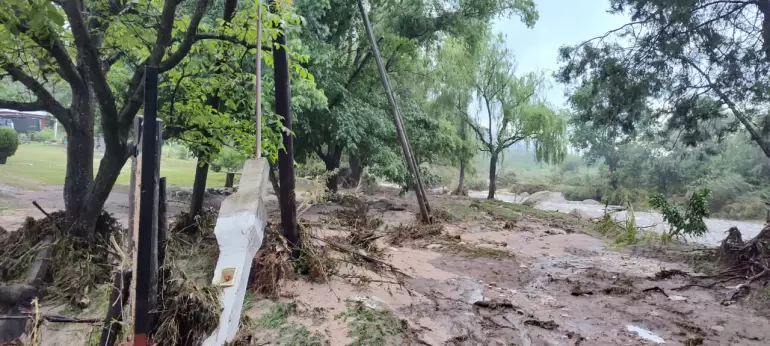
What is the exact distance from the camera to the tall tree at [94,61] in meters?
3.95

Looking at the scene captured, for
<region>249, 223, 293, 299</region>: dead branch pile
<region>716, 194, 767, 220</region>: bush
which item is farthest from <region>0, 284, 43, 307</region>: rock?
<region>716, 194, 767, 220</region>: bush

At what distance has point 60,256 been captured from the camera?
4875mm

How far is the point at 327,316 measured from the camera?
4.01 m

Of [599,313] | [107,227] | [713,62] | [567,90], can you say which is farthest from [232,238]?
[567,90]

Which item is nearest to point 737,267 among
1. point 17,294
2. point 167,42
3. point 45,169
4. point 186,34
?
point 186,34

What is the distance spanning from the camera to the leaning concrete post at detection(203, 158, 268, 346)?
7.91 ft

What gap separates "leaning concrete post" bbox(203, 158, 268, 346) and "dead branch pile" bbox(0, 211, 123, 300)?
2822 mm

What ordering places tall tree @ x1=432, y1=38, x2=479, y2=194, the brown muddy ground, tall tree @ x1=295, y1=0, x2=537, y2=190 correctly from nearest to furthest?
the brown muddy ground → tall tree @ x1=295, y1=0, x2=537, y2=190 → tall tree @ x1=432, y1=38, x2=479, y2=194

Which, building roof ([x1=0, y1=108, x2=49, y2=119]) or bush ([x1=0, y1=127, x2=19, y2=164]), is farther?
bush ([x1=0, y1=127, x2=19, y2=164])

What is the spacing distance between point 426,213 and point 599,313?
17.5 ft

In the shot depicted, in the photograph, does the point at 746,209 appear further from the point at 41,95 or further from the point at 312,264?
the point at 41,95

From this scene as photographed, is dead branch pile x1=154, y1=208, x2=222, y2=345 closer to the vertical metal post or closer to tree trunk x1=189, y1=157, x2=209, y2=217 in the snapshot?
the vertical metal post

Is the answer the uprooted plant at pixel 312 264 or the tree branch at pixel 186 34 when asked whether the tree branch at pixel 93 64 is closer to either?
the tree branch at pixel 186 34

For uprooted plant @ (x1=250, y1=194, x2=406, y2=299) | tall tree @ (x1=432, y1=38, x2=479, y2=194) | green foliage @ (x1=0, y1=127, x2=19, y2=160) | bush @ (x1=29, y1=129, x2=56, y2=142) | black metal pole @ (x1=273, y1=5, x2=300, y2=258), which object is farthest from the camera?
tall tree @ (x1=432, y1=38, x2=479, y2=194)
